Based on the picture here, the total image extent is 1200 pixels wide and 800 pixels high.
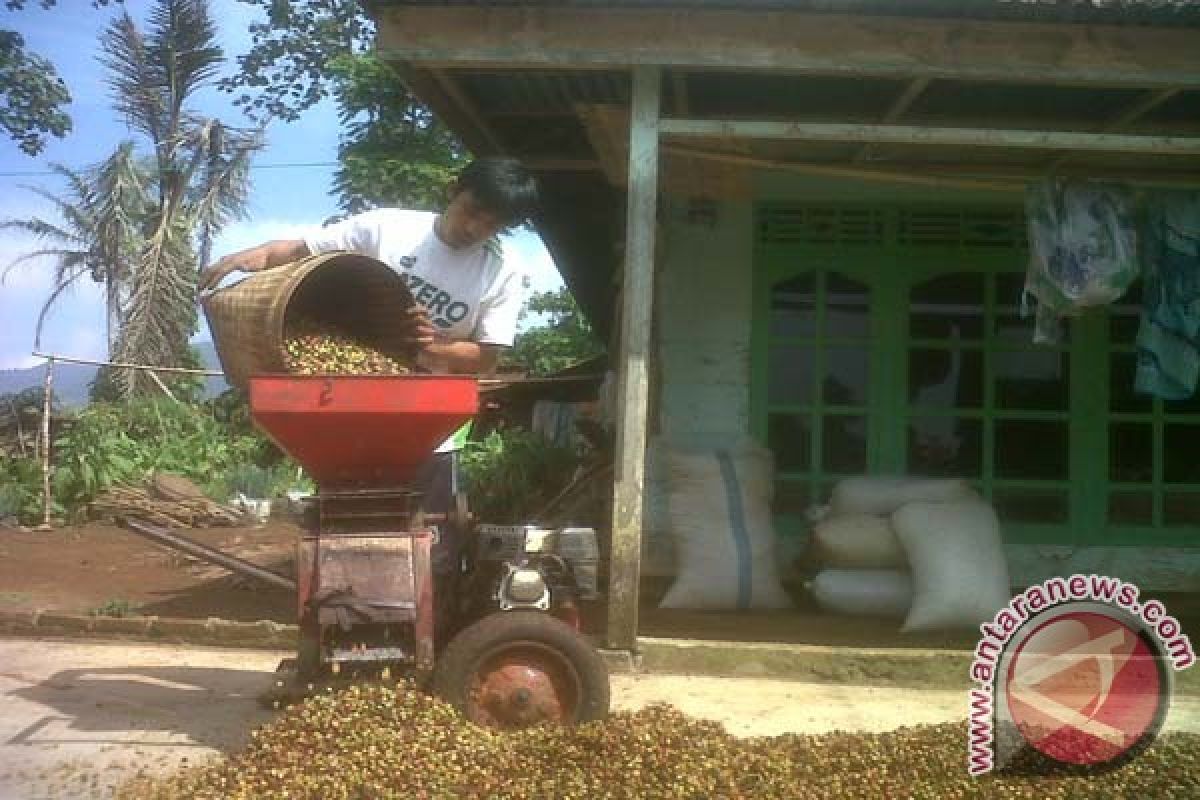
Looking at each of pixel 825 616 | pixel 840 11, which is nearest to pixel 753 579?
pixel 825 616

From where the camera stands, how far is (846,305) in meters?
7.06

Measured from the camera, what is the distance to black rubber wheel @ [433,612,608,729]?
3680mm

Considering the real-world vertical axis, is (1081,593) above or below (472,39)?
below

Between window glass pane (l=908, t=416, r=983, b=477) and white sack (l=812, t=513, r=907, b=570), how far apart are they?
1048 mm

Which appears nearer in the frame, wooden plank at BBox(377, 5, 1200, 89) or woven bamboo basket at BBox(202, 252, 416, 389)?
woven bamboo basket at BBox(202, 252, 416, 389)

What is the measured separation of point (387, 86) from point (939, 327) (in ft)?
35.2

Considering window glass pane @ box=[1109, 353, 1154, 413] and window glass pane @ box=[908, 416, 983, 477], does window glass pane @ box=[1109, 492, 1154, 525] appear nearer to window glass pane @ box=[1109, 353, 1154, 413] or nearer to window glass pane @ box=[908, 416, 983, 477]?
window glass pane @ box=[1109, 353, 1154, 413]

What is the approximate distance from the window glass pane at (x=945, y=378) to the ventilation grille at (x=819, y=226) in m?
0.77

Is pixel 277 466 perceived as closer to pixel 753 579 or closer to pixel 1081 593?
pixel 753 579

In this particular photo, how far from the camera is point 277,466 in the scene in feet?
45.4

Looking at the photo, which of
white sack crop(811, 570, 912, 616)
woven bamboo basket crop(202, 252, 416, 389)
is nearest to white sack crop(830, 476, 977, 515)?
white sack crop(811, 570, 912, 616)

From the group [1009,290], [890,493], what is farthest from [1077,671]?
[1009,290]

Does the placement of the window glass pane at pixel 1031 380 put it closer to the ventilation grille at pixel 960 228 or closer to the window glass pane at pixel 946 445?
the window glass pane at pixel 946 445

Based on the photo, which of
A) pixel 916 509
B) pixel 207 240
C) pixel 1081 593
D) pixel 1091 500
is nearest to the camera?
pixel 1081 593
